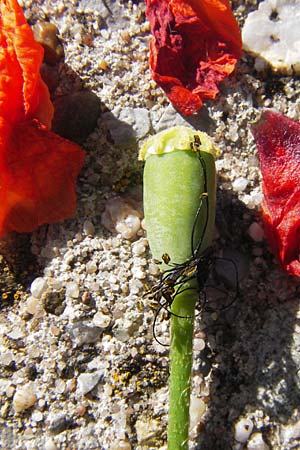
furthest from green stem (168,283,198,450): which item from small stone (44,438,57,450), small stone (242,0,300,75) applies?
small stone (242,0,300,75)

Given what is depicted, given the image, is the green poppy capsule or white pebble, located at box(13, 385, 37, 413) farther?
white pebble, located at box(13, 385, 37, 413)

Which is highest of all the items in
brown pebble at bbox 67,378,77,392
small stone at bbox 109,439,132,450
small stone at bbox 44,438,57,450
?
brown pebble at bbox 67,378,77,392

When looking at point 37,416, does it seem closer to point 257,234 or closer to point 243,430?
point 243,430

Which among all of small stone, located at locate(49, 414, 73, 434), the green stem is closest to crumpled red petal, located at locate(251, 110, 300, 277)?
the green stem

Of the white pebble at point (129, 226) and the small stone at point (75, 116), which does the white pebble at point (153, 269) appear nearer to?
the white pebble at point (129, 226)

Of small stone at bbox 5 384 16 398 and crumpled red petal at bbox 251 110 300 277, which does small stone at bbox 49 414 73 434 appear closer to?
small stone at bbox 5 384 16 398

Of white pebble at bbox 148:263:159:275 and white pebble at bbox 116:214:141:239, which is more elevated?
white pebble at bbox 116:214:141:239

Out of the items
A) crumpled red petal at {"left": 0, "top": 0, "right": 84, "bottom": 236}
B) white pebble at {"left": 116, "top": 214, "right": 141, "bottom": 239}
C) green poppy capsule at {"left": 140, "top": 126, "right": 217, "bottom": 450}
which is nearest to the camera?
green poppy capsule at {"left": 140, "top": 126, "right": 217, "bottom": 450}

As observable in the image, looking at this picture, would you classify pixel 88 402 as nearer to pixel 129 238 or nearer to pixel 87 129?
pixel 129 238

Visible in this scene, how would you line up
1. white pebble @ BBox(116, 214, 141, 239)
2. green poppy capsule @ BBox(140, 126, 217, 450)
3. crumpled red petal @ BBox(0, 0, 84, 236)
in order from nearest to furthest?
green poppy capsule @ BBox(140, 126, 217, 450)
crumpled red petal @ BBox(0, 0, 84, 236)
white pebble @ BBox(116, 214, 141, 239)
